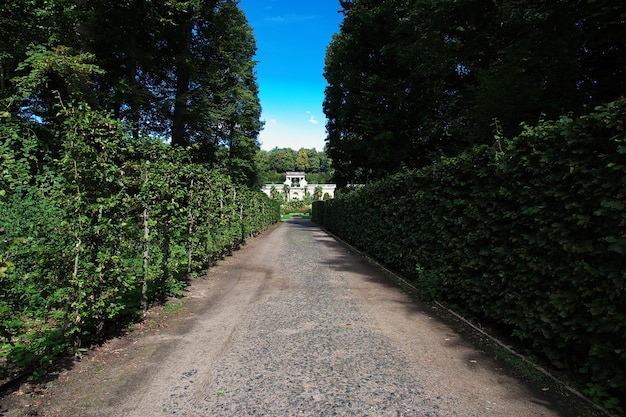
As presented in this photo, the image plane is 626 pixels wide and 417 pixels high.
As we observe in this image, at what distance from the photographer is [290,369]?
11.5 feet

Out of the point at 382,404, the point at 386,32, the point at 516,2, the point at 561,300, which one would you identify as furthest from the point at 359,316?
the point at 386,32

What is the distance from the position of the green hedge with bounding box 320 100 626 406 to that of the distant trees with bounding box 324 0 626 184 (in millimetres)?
837

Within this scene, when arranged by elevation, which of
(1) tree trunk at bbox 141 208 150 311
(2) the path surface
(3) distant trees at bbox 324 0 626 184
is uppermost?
(3) distant trees at bbox 324 0 626 184

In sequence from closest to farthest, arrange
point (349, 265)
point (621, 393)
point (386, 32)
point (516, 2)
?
1. point (621, 393)
2. point (349, 265)
3. point (516, 2)
4. point (386, 32)

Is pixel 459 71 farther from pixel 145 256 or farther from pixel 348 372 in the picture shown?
pixel 348 372

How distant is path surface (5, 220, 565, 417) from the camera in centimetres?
286

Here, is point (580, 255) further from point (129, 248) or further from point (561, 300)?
point (129, 248)

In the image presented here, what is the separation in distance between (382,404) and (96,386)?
2.60 meters

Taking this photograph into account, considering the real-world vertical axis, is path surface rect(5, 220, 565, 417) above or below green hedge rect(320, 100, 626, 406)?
below

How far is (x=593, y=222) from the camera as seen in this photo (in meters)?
2.94

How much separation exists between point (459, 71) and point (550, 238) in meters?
15.0

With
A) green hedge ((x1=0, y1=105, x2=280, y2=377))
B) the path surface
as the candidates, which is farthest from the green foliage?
the path surface

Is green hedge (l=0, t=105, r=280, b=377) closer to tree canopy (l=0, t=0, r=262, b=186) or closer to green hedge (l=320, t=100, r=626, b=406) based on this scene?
tree canopy (l=0, t=0, r=262, b=186)

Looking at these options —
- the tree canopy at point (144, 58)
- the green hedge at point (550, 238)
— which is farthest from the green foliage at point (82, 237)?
the green hedge at point (550, 238)
